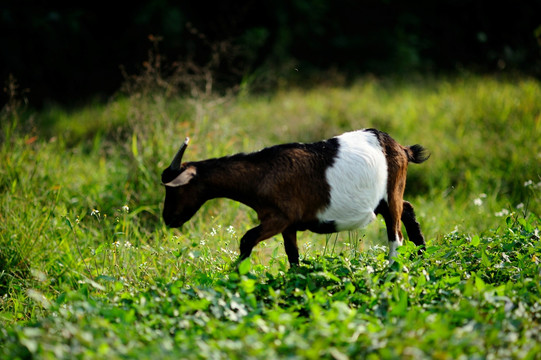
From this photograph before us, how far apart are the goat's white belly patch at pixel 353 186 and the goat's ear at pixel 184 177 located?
902mm

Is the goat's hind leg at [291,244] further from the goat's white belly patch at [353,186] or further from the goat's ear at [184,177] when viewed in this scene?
the goat's ear at [184,177]

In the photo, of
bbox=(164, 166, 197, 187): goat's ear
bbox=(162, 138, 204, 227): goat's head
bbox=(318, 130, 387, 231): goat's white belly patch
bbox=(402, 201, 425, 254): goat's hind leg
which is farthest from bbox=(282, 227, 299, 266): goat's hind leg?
bbox=(402, 201, 425, 254): goat's hind leg

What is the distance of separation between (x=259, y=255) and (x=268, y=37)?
8451mm

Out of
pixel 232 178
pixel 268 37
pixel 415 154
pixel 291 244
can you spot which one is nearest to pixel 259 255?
pixel 291 244

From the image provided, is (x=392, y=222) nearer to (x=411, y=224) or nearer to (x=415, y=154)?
(x=411, y=224)

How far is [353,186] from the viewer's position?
3.98 m

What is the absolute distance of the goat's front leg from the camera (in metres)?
3.72

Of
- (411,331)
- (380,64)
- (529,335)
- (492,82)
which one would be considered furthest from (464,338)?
(380,64)

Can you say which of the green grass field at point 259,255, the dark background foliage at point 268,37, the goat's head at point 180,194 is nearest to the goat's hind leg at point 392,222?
the green grass field at point 259,255

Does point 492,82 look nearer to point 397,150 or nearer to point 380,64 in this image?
point 380,64

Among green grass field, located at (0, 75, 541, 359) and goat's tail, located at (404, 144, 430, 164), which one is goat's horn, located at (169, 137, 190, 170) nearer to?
green grass field, located at (0, 75, 541, 359)

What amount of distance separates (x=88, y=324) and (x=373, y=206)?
2.04 meters

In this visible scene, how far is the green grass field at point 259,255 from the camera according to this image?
295 centimetres

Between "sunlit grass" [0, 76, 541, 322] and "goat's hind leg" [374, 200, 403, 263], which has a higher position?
"goat's hind leg" [374, 200, 403, 263]
